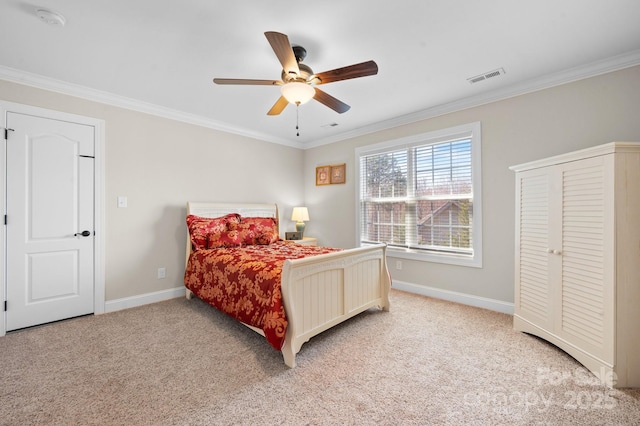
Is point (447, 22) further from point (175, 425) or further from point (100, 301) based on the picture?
point (100, 301)

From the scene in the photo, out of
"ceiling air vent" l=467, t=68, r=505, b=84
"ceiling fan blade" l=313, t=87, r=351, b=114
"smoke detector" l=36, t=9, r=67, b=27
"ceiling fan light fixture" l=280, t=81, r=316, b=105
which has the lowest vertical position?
"ceiling fan light fixture" l=280, t=81, r=316, b=105

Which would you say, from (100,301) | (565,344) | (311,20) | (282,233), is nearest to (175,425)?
(100,301)

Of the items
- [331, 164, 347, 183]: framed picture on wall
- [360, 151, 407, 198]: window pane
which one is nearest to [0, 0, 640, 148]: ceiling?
[360, 151, 407, 198]: window pane

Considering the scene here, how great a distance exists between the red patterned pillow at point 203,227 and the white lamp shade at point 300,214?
50.1 inches

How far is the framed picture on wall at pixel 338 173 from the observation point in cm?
453

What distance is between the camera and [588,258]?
1.93 m

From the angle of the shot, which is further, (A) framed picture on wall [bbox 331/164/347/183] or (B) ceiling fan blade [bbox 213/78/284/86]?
(A) framed picture on wall [bbox 331/164/347/183]

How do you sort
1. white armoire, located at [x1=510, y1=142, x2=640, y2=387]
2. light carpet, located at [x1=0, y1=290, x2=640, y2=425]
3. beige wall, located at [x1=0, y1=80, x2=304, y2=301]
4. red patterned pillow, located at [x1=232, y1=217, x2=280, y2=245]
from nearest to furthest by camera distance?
1. light carpet, located at [x1=0, y1=290, x2=640, y2=425]
2. white armoire, located at [x1=510, y1=142, x2=640, y2=387]
3. beige wall, located at [x1=0, y1=80, x2=304, y2=301]
4. red patterned pillow, located at [x1=232, y1=217, x2=280, y2=245]

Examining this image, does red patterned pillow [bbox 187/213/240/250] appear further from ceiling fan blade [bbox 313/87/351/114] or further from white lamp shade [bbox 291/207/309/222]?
ceiling fan blade [bbox 313/87/351/114]

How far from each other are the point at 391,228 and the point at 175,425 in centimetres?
326

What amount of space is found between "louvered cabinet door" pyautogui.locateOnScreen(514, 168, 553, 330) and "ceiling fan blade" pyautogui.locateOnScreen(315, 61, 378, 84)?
1.69 metres

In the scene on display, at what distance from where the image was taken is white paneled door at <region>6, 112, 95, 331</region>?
8.48 ft

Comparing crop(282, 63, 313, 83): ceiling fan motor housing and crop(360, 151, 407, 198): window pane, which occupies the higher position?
crop(282, 63, 313, 83): ceiling fan motor housing

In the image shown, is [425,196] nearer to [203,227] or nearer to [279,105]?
[279,105]
